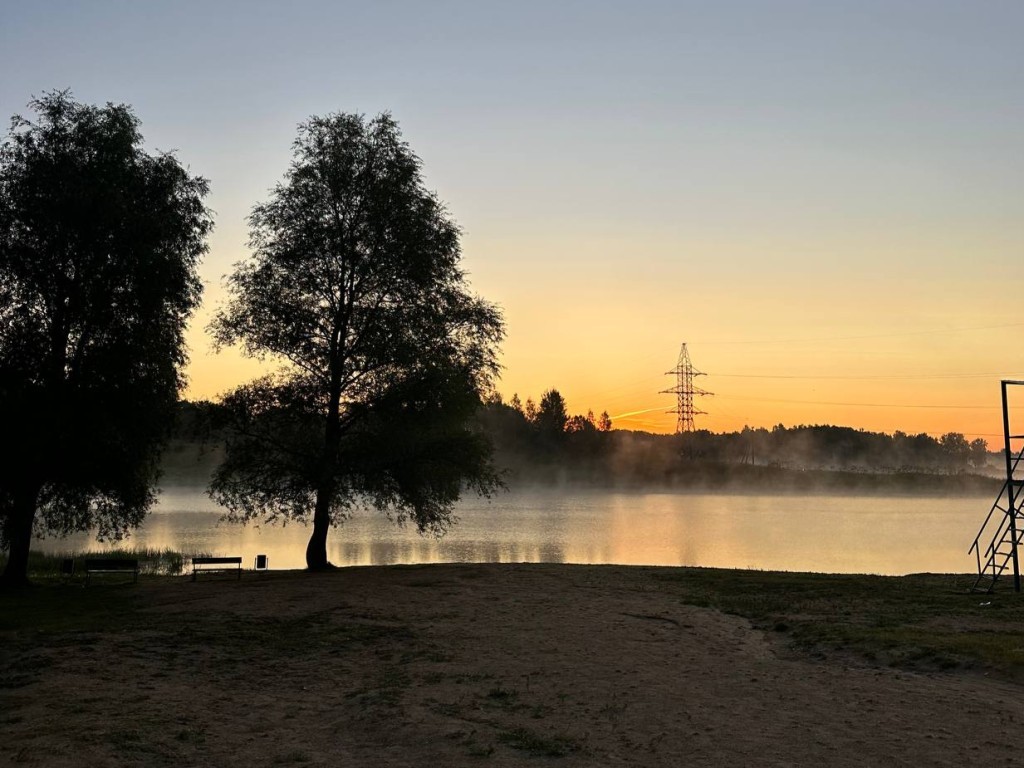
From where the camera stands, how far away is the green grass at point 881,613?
47.2 feet

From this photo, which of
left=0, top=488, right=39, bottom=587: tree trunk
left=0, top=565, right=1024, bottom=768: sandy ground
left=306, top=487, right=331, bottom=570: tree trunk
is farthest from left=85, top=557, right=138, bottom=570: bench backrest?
left=0, top=565, right=1024, bottom=768: sandy ground

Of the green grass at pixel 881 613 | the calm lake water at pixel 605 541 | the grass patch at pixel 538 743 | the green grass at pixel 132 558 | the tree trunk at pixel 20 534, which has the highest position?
the tree trunk at pixel 20 534

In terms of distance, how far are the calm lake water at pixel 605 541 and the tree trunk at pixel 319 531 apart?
10.5 m

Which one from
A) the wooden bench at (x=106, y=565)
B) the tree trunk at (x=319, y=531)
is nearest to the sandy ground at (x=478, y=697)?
the wooden bench at (x=106, y=565)

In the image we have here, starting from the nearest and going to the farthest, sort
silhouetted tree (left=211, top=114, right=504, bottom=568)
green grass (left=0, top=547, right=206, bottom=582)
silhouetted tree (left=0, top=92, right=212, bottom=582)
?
silhouetted tree (left=0, top=92, right=212, bottom=582)
silhouetted tree (left=211, top=114, right=504, bottom=568)
green grass (left=0, top=547, right=206, bottom=582)

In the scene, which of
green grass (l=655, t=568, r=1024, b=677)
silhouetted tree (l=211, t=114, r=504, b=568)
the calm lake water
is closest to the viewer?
green grass (l=655, t=568, r=1024, b=677)

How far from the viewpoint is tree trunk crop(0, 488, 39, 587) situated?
2423 centimetres

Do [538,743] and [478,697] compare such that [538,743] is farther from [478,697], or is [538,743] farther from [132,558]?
[132,558]

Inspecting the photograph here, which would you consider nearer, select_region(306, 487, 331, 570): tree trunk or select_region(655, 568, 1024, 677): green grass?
select_region(655, 568, 1024, 677): green grass

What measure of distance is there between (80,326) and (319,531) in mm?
10896

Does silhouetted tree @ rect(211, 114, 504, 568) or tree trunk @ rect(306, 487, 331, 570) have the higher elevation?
silhouetted tree @ rect(211, 114, 504, 568)

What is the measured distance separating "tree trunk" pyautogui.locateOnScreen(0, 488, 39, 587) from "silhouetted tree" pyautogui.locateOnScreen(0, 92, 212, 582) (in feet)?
0.13

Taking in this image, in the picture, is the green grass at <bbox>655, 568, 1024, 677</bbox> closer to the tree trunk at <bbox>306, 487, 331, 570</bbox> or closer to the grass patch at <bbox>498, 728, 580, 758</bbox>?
the grass patch at <bbox>498, 728, 580, 758</bbox>

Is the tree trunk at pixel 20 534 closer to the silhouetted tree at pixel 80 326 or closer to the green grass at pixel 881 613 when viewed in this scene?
the silhouetted tree at pixel 80 326
